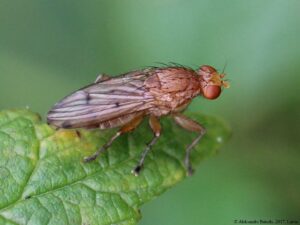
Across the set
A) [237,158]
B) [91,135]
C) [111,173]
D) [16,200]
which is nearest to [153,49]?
[237,158]

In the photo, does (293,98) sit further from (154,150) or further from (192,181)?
(154,150)

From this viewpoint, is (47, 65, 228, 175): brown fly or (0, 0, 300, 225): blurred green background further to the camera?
(0, 0, 300, 225): blurred green background

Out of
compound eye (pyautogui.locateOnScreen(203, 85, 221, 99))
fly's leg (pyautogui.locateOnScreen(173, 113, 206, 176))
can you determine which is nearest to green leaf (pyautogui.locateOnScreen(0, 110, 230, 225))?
fly's leg (pyautogui.locateOnScreen(173, 113, 206, 176))

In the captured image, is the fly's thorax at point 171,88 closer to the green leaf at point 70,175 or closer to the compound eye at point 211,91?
the compound eye at point 211,91

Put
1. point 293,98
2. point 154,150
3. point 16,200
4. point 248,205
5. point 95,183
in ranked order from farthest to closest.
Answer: point 293,98 < point 248,205 < point 154,150 < point 95,183 < point 16,200

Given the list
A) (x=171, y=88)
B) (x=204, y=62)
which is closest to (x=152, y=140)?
(x=171, y=88)

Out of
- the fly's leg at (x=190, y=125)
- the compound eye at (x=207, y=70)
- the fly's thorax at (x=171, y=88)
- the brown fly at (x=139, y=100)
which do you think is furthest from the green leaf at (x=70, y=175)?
the compound eye at (x=207, y=70)

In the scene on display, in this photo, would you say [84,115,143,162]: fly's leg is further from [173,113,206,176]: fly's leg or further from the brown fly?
[173,113,206,176]: fly's leg
